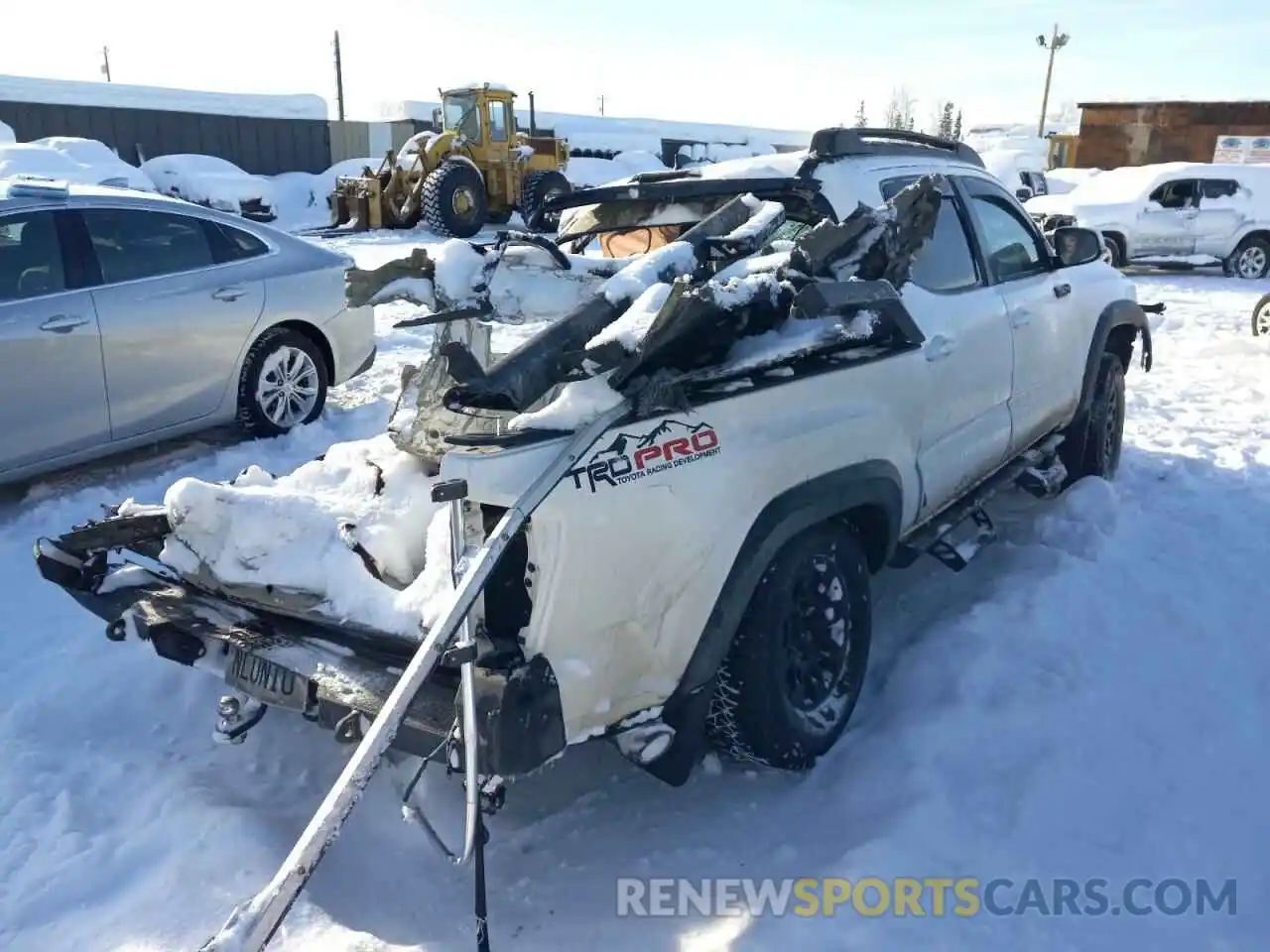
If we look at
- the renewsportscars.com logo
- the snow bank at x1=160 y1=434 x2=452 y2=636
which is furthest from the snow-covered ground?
the snow bank at x1=160 y1=434 x2=452 y2=636

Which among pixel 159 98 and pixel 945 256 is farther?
pixel 159 98

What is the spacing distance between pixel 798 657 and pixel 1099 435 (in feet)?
10.5

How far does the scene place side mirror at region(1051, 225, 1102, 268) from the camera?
491 cm

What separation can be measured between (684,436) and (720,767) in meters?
1.25

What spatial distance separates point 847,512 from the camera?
3.41 metres

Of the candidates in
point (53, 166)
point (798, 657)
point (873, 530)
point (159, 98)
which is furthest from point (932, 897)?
point (159, 98)

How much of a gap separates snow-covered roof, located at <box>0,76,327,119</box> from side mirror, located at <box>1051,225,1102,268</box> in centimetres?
3043

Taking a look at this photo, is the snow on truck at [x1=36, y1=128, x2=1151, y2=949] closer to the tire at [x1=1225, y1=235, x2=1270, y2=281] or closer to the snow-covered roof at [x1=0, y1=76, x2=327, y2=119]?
the tire at [x1=1225, y1=235, x2=1270, y2=281]

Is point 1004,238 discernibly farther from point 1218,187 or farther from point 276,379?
point 1218,187

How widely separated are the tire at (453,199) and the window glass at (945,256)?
15.6 m

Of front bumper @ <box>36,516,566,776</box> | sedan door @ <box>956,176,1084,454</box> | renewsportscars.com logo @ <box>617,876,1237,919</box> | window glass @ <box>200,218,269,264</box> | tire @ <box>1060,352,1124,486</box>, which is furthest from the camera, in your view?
window glass @ <box>200,218,269,264</box>

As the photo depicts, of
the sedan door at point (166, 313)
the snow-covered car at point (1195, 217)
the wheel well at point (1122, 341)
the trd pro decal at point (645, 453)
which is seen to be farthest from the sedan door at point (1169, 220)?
the trd pro decal at point (645, 453)

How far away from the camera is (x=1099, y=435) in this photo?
555cm

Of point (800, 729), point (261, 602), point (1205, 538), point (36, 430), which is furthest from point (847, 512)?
point (36, 430)
